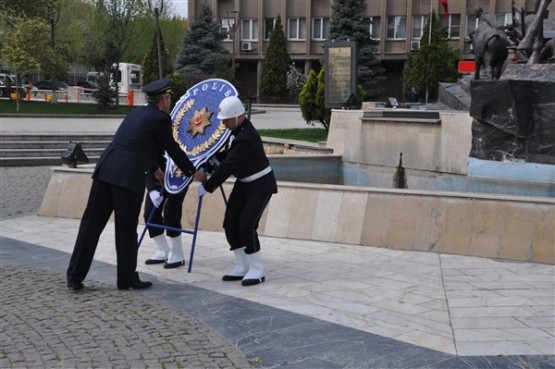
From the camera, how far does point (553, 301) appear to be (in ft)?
21.1

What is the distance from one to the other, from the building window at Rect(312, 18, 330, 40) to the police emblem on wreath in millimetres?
52926

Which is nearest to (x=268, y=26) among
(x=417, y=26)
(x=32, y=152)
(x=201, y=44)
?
(x=201, y=44)

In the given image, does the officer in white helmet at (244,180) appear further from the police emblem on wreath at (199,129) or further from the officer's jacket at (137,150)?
the officer's jacket at (137,150)

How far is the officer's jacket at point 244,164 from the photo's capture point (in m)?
6.72

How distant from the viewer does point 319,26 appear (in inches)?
2339

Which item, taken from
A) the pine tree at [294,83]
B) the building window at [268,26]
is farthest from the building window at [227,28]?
the pine tree at [294,83]

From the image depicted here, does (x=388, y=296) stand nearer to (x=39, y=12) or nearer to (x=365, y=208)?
(x=365, y=208)

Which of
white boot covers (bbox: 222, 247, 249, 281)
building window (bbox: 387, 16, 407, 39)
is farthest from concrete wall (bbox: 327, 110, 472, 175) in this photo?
building window (bbox: 387, 16, 407, 39)

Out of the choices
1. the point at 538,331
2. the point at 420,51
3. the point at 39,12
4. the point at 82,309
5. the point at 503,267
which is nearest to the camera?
the point at 538,331

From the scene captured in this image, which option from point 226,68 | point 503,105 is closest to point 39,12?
point 226,68

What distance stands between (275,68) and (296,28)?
564 cm

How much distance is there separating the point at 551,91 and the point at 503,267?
4827 millimetres

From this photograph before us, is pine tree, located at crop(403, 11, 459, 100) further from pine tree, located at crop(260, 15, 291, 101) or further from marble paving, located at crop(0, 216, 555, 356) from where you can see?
marble paving, located at crop(0, 216, 555, 356)

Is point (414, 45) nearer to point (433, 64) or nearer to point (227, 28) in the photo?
point (433, 64)
